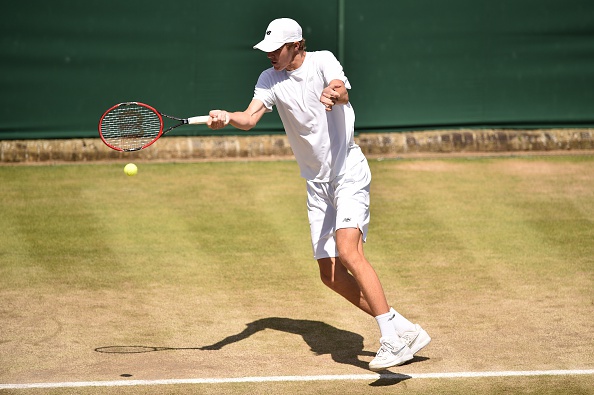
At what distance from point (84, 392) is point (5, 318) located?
1846 millimetres

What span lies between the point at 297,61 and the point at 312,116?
0.38 meters

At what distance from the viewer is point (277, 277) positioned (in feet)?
29.9

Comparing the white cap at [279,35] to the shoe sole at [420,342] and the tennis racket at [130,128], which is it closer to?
the tennis racket at [130,128]

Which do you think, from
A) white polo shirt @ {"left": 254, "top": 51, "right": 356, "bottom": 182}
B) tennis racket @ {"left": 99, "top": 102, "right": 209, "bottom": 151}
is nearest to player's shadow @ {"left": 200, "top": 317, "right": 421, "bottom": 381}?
white polo shirt @ {"left": 254, "top": 51, "right": 356, "bottom": 182}

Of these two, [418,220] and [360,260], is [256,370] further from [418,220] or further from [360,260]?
[418,220]

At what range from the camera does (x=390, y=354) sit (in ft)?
21.5

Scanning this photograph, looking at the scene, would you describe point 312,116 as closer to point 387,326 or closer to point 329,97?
point 329,97

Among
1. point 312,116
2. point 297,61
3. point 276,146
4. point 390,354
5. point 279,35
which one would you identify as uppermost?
point 279,35

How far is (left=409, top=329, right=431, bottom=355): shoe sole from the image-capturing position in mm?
6770

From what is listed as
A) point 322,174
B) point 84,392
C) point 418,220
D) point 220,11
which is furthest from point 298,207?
point 84,392

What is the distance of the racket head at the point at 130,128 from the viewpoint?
300 inches

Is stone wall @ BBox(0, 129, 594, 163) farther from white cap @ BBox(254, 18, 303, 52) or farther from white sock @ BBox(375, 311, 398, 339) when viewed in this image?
white sock @ BBox(375, 311, 398, 339)

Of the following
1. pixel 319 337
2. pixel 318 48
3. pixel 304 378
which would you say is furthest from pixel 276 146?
pixel 304 378

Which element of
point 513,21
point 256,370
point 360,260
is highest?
point 513,21
